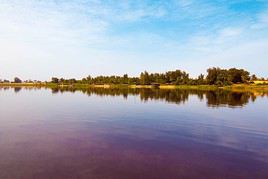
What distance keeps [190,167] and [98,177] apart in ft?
21.5

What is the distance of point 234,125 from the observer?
3506 cm

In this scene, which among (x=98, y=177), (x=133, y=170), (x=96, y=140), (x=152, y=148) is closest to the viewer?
(x=98, y=177)

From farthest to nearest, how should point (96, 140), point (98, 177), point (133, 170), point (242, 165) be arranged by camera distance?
point (96, 140)
point (242, 165)
point (133, 170)
point (98, 177)

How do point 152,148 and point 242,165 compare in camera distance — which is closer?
point 242,165

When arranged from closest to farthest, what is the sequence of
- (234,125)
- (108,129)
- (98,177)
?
(98,177) < (108,129) < (234,125)

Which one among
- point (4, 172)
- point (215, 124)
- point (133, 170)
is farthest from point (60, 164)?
point (215, 124)

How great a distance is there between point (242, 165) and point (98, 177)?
10395mm

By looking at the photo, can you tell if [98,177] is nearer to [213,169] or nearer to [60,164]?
[60,164]

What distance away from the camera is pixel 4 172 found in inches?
609

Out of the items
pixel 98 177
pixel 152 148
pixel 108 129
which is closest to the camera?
pixel 98 177

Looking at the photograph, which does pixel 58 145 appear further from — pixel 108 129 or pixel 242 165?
pixel 242 165

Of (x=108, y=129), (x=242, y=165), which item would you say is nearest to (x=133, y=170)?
(x=242, y=165)

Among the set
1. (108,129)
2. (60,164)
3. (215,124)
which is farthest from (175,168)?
(215,124)

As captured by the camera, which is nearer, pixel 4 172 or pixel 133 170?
pixel 4 172
